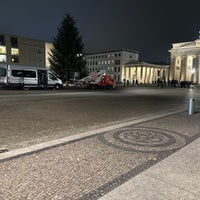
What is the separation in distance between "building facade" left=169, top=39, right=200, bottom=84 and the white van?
62.2 metres

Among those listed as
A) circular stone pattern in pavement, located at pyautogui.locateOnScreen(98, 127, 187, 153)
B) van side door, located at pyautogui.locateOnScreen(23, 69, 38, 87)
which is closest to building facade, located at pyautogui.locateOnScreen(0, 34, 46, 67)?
van side door, located at pyautogui.locateOnScreen(23, 69, 38, 87)

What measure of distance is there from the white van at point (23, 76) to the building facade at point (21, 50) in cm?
3517

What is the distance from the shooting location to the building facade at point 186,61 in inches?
2997

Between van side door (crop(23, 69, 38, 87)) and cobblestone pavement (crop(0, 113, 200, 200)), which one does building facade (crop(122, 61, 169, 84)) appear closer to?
van side door (crop(23, 69, 38, 87))

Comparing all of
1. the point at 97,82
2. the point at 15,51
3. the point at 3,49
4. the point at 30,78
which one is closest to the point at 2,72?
the point at 30,78

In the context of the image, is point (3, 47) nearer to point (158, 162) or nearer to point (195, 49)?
point (158, 162)

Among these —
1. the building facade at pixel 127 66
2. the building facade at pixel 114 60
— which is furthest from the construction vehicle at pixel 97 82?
the building facade at pixel 114 60

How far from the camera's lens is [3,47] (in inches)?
2127

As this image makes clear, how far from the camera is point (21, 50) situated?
57781 millimetres

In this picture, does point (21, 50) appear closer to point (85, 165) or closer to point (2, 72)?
point (2, 72)

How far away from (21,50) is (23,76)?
127ft

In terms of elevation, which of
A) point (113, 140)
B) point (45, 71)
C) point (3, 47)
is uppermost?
point (3, 47)

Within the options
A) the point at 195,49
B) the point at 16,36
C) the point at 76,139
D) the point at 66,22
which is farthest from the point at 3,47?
the point at 195,49

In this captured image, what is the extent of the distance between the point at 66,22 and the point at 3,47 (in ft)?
84.6
